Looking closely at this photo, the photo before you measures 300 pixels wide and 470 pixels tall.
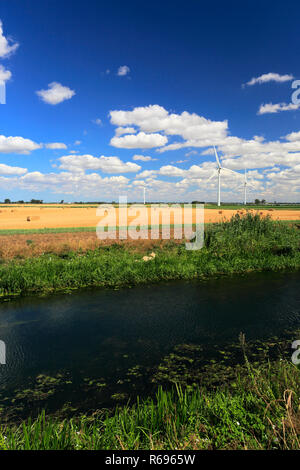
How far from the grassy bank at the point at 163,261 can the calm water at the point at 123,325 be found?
Answer: 125cm

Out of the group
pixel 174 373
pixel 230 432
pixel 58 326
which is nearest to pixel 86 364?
pixel 174 373

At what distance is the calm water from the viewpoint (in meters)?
7.68

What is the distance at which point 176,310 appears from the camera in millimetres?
11953

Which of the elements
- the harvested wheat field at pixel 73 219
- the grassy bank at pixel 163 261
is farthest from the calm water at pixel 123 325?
the harvested wheat field at pixel 73 219

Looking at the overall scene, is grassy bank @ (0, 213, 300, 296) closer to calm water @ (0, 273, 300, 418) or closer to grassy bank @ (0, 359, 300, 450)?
calm water @ (0, 273, 300, 418)

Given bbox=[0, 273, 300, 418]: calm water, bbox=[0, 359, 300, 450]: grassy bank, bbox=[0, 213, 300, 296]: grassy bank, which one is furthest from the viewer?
bbox=[0, 213, 300, 296]: grassy bank

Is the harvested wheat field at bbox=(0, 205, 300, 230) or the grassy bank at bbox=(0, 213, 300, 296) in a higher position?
the harvested wheat field at bbox=(0, 205, 300, 230)

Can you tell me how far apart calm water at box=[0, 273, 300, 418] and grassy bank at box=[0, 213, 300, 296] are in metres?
1.25

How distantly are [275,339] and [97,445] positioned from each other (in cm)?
703

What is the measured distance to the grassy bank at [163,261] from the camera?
1492 cm

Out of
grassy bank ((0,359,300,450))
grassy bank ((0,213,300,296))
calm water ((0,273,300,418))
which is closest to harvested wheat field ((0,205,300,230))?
grassy bank ((0,213,300,296))

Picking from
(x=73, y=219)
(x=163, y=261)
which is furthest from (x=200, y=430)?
(x=73, y=219)

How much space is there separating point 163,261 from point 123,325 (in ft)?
26.8
